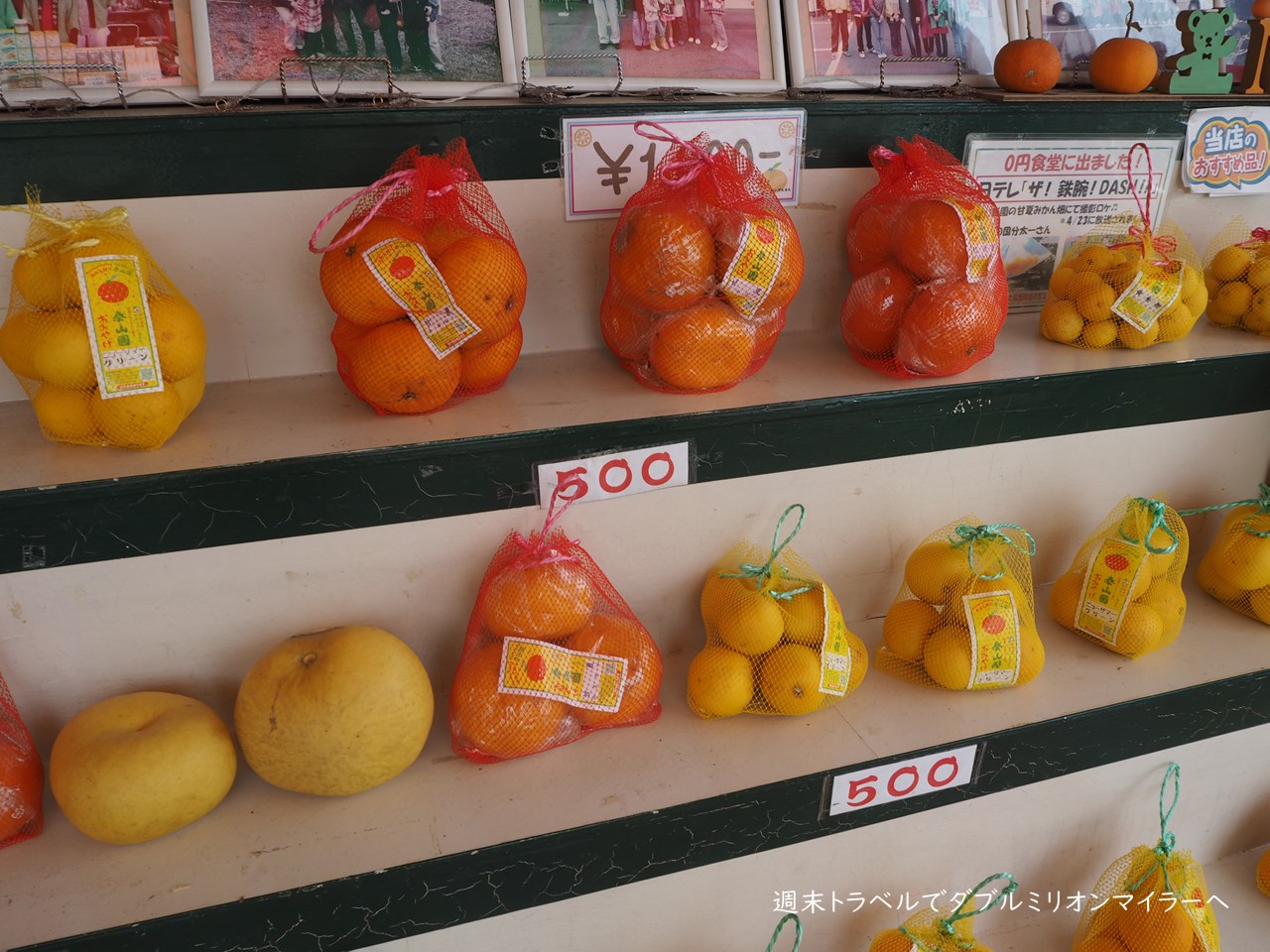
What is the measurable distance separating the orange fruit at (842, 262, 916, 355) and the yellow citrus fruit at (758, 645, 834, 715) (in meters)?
0.40

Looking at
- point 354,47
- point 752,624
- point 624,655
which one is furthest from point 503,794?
point 354,47

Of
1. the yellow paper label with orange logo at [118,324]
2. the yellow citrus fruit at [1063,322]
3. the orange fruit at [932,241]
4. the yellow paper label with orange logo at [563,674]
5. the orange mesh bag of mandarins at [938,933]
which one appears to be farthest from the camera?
the yellow citrus fruit at [1063,322]

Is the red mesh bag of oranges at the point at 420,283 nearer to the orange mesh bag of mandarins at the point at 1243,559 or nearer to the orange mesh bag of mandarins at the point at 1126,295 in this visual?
the orange mesh bag of mandarins at the point at 1126,295

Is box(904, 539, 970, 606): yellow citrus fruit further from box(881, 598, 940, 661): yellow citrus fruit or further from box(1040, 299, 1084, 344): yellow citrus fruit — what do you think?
box(1040, 299, 1084, 344): yellow citrus fruit

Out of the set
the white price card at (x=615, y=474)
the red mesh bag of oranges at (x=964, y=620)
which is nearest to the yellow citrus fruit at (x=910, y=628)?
the red mesh bag of oranges at (x=964, y=620)

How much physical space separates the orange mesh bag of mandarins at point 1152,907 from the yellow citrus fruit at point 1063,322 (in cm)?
68

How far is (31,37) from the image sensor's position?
1.08m

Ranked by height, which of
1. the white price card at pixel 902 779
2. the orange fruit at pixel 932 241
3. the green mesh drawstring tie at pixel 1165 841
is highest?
the orange fruit at pixel 932 241

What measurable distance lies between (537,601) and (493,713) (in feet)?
0.43

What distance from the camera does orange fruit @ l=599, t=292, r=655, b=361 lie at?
1.15m

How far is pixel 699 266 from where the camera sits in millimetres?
1088

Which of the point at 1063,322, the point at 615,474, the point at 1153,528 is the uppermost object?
the point at 1063,322

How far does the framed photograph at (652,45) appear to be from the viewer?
123 centimetres

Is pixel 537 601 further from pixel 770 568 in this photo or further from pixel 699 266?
pixel 699 266
